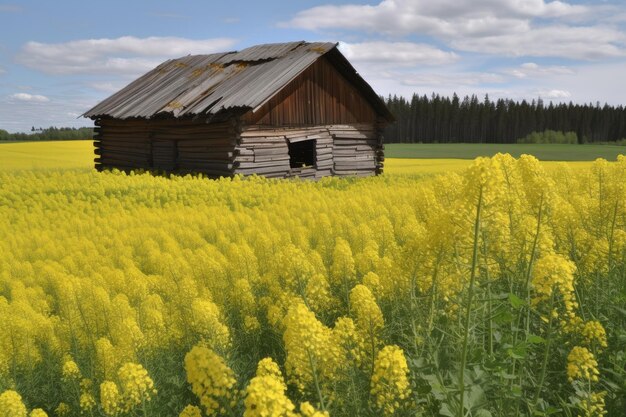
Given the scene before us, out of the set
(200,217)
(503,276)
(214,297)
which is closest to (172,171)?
(200,217)

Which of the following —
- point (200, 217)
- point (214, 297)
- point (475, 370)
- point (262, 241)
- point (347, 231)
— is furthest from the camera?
point (200, 217)

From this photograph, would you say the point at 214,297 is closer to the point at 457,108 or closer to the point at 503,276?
the point at 503,276

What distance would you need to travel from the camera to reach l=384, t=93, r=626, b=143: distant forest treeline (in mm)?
76062

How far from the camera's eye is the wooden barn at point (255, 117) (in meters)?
20.5

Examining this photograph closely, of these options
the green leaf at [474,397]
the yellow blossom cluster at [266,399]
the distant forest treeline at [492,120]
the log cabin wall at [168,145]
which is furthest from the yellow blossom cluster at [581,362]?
the distant forest treeline at [492,120]

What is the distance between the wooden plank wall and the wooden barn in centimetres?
4

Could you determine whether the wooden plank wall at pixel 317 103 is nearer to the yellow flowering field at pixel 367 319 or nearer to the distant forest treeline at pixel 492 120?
the yellow flowering field at pixel 367 319

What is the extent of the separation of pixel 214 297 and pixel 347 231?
9.56 ft

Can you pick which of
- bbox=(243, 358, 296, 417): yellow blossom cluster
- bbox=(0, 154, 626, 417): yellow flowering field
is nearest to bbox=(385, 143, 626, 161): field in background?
bbox=(0, 154, 626, 417): yellow flowering field

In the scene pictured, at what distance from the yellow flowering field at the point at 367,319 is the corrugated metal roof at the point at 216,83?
11554mm

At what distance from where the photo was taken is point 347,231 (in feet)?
28.6

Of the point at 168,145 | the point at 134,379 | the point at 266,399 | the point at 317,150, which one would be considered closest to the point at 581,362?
the point at 266,399

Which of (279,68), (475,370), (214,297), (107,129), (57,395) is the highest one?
(279,68)

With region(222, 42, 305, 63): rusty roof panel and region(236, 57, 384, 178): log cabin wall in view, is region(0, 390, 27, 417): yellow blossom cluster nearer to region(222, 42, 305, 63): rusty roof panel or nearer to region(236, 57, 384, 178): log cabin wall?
region(236, 57, 384, 178): log cabin wall
